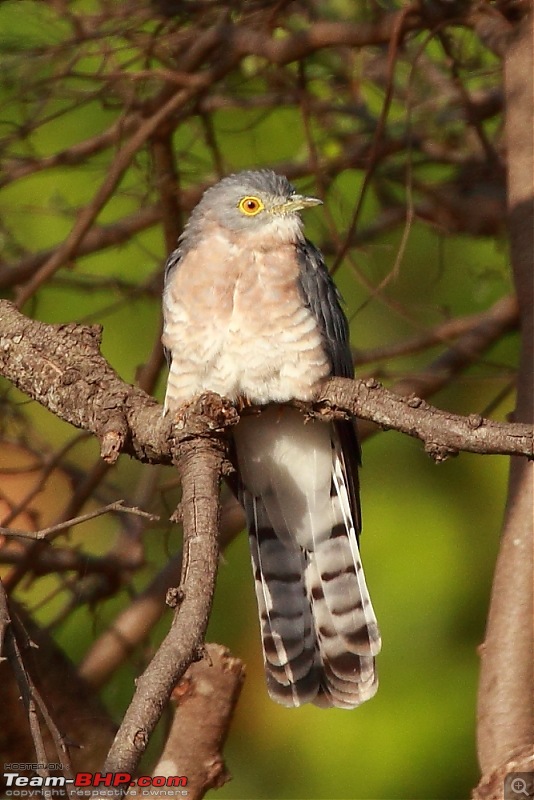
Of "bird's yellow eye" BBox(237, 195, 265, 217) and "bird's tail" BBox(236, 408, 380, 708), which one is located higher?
"bird's yellow eye" BBox(237, 195, 265, 217)

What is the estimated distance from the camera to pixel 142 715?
6.22 ft

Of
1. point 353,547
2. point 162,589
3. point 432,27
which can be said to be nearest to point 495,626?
point 353,547

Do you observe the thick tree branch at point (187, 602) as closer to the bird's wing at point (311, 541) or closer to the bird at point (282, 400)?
the bird at point (282, 400)

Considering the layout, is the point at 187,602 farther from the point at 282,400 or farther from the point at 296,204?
the point at 296,204

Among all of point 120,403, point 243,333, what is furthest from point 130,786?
point 243,333

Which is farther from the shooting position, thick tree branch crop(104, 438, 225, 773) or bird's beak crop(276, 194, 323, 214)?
bird's beak crop(276, 194, 323, 214)

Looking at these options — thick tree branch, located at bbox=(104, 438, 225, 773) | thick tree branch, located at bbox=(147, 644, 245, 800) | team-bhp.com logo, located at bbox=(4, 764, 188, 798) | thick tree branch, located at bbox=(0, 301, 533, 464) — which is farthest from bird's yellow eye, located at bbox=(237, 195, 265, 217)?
team-bhp.com logo, located at bbox=(4, 764, 188, 798)

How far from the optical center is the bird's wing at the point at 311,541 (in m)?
3.38

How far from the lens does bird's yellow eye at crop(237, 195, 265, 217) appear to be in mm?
3650

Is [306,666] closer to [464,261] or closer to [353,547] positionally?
[353,547]

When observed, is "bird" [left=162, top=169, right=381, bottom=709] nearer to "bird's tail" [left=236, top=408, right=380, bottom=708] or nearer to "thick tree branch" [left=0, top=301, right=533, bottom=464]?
"bird's tail" [left=236, top=408, right=380, bottom=708]

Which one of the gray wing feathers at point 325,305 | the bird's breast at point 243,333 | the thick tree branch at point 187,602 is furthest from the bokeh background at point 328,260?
the thick tree branch at point 187,602

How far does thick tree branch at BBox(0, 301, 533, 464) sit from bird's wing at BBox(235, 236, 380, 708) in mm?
599

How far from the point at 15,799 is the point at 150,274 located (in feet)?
7.39
